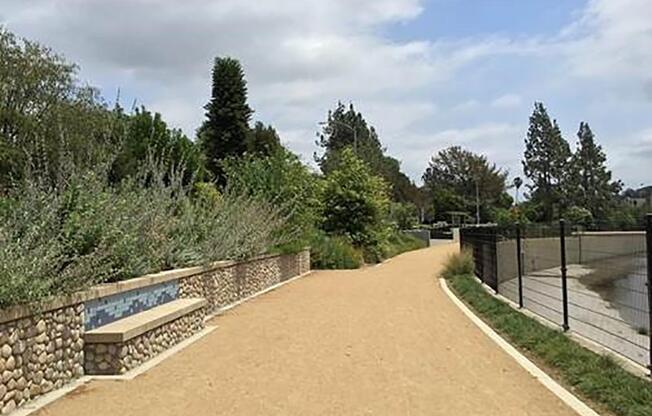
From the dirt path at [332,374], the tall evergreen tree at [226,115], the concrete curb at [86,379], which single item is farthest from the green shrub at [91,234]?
the tall evergreen tree at [226,115]

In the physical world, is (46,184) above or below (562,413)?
above

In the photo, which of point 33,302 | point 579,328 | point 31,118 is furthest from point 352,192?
point 33,302

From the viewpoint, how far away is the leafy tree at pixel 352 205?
3356 cm

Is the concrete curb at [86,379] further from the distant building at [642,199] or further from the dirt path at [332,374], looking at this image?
the distant building at [642,199]

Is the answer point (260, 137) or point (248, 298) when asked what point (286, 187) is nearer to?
point (248, 298)

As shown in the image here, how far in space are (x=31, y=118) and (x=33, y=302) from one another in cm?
3576

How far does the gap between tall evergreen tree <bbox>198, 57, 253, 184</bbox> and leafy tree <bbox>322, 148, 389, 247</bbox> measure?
15.5 metres

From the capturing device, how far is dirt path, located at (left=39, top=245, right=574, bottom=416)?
6.86m

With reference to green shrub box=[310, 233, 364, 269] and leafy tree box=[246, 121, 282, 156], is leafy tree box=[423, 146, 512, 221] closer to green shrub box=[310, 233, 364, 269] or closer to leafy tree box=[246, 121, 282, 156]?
leafy tree box=[246, 121, 282, 156]

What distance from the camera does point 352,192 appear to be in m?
33.5

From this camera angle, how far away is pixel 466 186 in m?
94.2

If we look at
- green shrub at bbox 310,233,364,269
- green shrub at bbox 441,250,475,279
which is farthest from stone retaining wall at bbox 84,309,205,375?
green shrub at bbox 310,233,364,269

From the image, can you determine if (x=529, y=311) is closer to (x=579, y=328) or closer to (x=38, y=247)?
(x=579, y=328)

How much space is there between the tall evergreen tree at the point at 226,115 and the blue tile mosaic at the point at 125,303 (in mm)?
36453
